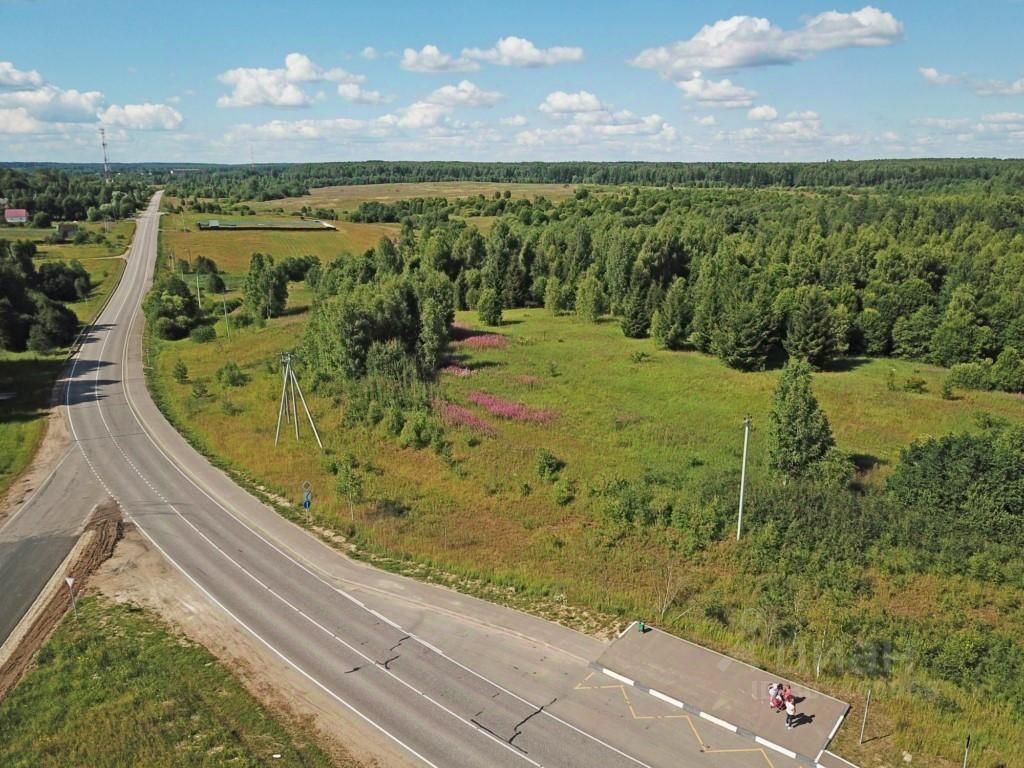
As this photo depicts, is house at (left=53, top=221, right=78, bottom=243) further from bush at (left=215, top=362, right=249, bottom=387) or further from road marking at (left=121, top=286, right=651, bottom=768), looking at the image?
road marking at (left=121, top=286, right=651, bottom=768)

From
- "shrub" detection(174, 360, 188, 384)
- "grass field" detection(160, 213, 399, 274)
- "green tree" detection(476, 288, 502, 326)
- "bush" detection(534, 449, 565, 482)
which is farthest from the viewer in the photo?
"grass field" detection(160, 213, 399, 274)

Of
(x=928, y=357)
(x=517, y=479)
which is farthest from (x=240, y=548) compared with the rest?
(x=928, y=357)

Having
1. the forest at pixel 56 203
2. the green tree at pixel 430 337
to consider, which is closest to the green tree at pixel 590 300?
the green tree at pixel 430 337

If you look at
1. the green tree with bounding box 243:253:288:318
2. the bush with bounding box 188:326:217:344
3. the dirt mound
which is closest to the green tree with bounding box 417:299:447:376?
the dirt mound

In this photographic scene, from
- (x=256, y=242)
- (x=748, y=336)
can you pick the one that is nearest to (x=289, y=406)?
(x=748, y=336)

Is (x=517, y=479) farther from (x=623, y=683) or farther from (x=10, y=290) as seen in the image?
(x=10, y=290)

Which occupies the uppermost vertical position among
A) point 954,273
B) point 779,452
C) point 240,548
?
point 954,273
